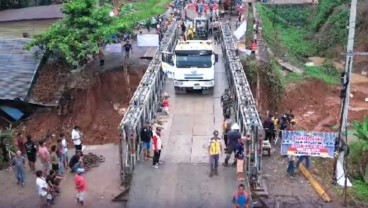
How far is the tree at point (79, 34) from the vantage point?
28453 millimetres

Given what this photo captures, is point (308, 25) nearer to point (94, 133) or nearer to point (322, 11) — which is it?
point (322, 11)

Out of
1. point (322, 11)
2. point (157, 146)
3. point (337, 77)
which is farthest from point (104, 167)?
point (322, 11)

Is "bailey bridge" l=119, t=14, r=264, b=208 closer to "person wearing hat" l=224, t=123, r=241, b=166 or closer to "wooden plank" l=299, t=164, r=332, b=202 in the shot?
"person wearing hat" l=224, t=123, r=241, b=166

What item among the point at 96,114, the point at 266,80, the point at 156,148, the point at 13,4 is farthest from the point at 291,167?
the point at 13,4

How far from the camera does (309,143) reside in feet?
60.6

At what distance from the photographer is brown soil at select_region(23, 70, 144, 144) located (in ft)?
89.6

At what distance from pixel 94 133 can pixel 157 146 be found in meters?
9.46

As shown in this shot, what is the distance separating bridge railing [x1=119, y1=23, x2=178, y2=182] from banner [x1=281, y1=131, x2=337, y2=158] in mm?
4956

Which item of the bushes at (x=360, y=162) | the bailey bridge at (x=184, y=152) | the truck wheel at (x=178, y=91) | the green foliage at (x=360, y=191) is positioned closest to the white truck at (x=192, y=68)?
the truck wheel at (x=178, y=91)

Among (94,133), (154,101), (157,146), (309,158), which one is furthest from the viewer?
(94,133)

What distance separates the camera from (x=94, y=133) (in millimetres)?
27156

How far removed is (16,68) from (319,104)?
16705 mm

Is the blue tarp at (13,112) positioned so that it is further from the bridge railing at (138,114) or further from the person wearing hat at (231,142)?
the person wearing hat at (231,142)

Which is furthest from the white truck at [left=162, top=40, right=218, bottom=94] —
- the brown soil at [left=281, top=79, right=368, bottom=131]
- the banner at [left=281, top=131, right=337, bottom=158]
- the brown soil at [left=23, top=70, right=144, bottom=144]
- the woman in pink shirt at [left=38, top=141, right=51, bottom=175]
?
the woman in pink shirt at [left=38, top=141, right=51, bottom=175]
